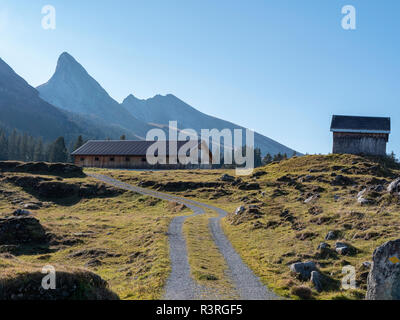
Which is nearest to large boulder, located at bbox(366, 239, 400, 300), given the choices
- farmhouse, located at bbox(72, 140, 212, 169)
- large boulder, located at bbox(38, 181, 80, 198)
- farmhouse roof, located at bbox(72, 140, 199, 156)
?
large boulder, located at bbox(38, 181, 80, 198)

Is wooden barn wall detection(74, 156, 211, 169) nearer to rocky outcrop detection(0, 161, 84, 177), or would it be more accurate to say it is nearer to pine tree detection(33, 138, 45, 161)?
rocky outcrop detection(0, 161, 84, 177)

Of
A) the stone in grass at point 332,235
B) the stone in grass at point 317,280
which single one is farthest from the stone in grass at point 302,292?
the stone in grass at point 332,235

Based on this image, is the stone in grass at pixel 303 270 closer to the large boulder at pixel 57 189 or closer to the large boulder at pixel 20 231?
the large boulder at pixel 20 231

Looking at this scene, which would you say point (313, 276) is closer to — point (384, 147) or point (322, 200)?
point (322, 200)

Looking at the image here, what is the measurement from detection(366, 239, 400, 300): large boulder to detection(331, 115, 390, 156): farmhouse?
7201 cm

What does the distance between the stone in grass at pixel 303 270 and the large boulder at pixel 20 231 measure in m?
26.8

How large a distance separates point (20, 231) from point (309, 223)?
28.7 m

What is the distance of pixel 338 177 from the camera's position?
5906cm

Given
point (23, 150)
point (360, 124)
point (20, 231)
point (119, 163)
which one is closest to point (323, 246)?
point (20, 231)

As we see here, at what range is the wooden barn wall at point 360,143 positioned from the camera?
81562 mm

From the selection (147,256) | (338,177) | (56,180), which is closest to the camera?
(147,256)

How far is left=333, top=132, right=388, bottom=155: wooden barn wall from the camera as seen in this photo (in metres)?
81.6

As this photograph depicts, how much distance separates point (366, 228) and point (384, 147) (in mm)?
61992

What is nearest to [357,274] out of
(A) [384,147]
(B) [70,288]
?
(B) [70,288]
